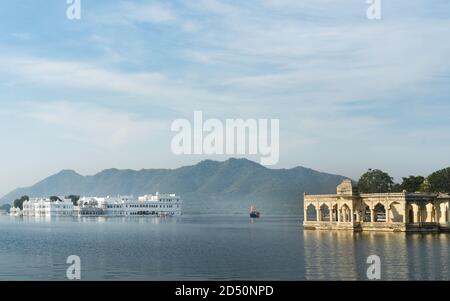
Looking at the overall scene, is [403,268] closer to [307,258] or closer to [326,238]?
[307,258]

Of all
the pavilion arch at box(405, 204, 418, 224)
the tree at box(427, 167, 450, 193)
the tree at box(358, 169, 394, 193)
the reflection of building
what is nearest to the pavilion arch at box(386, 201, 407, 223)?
the reflection of building

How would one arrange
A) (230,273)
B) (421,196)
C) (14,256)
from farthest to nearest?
(421,196) < (14,256) < (230,273)

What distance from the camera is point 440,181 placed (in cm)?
15762

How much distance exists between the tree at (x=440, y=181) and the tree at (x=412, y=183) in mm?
4157

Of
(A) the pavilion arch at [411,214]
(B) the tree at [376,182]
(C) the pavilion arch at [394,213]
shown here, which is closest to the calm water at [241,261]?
(C) the pavilion arch at [394,213]

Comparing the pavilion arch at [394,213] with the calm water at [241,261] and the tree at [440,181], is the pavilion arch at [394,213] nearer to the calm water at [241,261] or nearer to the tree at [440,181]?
the calm water at [241,261]

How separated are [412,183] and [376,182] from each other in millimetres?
16718

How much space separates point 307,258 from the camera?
224 ft

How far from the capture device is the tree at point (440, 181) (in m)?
157

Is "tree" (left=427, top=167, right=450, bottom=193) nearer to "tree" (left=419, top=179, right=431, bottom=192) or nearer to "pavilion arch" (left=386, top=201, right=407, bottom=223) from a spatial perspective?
"tree" (left=419, top=179, right=431, bottom=192)

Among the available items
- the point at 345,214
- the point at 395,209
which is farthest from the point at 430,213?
the point at 345,214

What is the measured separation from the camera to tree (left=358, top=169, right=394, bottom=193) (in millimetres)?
179125
